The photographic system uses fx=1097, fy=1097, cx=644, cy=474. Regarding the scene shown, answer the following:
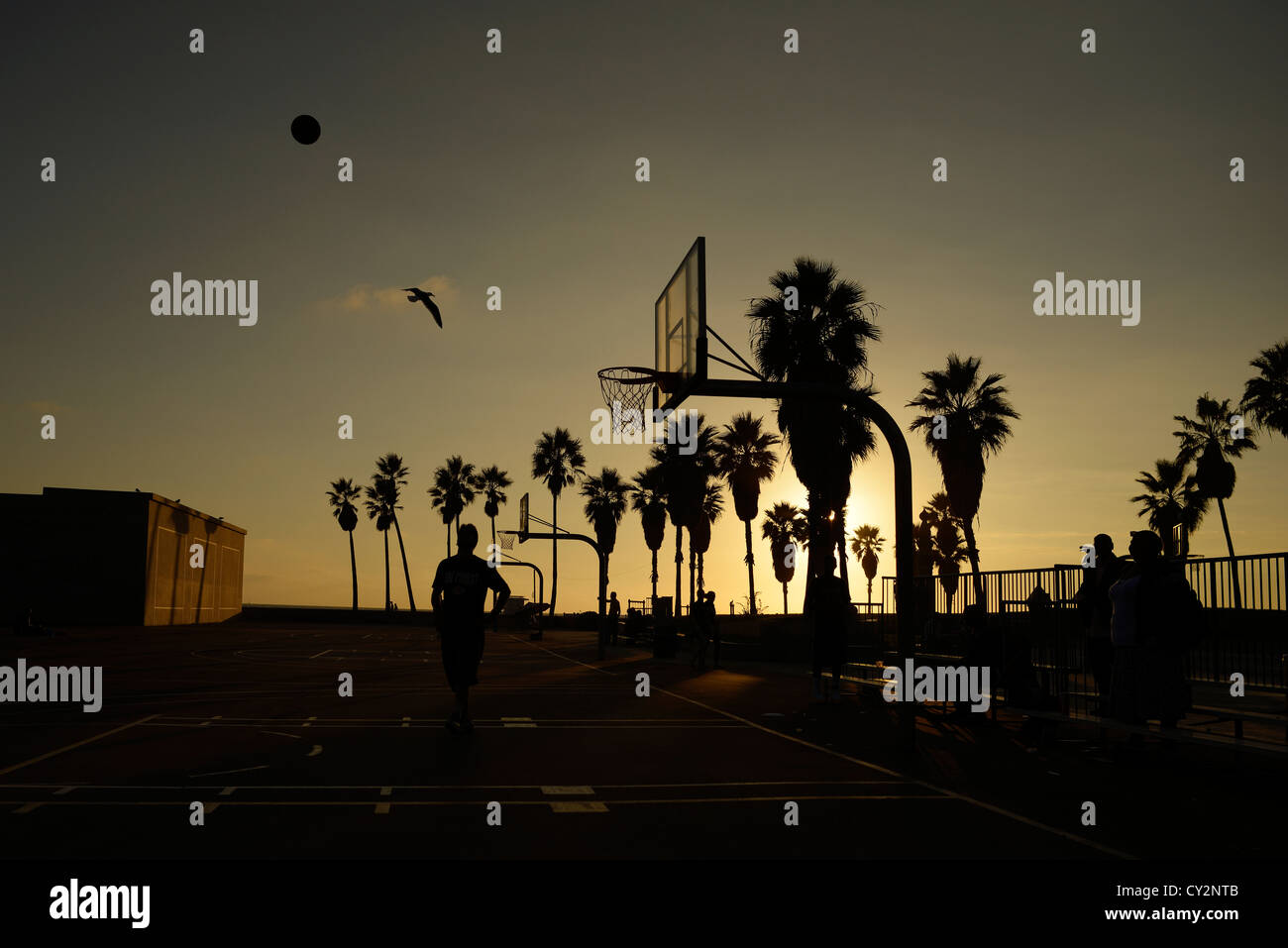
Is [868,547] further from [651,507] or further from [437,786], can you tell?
[437,786]

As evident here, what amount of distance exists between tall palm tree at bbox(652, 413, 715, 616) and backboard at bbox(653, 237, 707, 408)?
46933mm

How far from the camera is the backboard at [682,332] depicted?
14812 mm

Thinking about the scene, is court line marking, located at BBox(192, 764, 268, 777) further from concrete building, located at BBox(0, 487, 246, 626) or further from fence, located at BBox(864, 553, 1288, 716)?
concrete building, located at BBox(0, 487, 246, 626)

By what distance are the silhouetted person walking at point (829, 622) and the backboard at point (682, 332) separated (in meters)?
3.71

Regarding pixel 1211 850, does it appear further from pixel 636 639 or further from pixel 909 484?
pixel 636 639

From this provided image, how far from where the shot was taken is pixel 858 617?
2112 centimetres

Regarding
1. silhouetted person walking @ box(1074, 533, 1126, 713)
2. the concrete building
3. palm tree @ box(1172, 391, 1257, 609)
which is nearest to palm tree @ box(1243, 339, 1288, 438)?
palm tree @ box(1172, 391, 1257, 609)

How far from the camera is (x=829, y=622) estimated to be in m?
17.3

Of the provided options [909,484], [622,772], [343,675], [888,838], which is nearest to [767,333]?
[343,675]

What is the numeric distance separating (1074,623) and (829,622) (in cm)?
443

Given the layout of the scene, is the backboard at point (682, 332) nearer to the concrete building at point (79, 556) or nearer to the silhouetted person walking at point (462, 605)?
the silhouetted person walking at point (462, 605)

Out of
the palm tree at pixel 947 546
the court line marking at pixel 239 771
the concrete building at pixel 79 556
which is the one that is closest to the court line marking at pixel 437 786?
the court line marking at pixel 239 771

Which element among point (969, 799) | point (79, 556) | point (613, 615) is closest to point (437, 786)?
point (969, 799)

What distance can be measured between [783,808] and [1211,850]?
2804 millimetres
